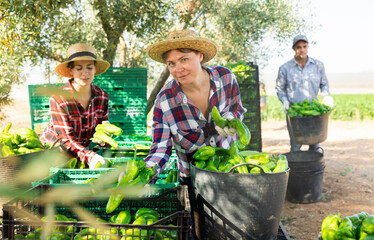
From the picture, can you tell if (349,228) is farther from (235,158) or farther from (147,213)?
(147,213)

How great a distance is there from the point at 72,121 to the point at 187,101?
1.75 m

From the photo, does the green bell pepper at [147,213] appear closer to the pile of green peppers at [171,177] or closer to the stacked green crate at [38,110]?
the pile of green peppers at [171,177]

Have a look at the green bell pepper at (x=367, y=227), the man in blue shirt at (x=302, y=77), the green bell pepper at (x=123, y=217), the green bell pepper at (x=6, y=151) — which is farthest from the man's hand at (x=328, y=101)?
the green bell pepper at (x=6, y=151)

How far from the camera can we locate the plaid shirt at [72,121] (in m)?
3.83

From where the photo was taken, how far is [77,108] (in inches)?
157

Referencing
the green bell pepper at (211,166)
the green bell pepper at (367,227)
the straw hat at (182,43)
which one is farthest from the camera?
the straw hat at (182,43)

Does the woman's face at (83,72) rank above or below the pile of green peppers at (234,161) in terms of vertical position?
above

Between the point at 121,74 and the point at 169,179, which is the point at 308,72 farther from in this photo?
the point at 169,179

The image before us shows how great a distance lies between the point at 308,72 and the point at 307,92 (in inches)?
16.1

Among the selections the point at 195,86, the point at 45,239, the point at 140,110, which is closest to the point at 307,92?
the point at 140,110

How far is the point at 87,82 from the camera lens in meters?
4.08

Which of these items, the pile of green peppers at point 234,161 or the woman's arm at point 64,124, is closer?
the pile of green peppers at point 234,161

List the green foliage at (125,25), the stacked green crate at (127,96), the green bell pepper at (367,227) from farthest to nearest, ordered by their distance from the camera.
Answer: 1. the stacked green crate at (127,96)
2. the green foliage at (125,25)
3. the green bell pepper at (367,227)

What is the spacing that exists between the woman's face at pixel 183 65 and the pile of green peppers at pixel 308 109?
11.9 feet
